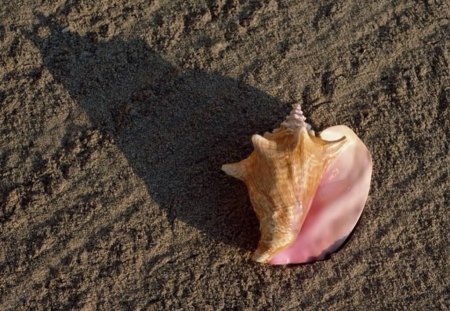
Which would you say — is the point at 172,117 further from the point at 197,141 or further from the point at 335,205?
the point at 335,205

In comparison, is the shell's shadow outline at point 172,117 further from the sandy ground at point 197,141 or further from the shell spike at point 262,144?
the shell spike at point 262,144

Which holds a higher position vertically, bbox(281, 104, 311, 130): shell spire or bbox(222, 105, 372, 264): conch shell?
bbox(281, 104, 311, 130): shell spire

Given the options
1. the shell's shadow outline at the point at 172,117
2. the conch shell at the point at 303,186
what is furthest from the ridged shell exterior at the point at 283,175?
the shell's shadow outline at the point at 172,117

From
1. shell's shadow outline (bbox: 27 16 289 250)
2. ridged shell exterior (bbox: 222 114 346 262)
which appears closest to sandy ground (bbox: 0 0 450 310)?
shell's shadow outline (bbox: 27 16 289 250)

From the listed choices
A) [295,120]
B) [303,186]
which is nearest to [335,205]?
[303,186]

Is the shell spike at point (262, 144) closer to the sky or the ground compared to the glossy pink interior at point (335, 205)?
closer to the sky

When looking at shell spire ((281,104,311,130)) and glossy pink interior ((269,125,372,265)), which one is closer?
shell spire ((281,104,311,130))

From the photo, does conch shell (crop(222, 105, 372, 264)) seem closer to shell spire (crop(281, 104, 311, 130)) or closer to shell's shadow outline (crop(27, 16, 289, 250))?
shell spire (crop(281, 104, 311, 130))
